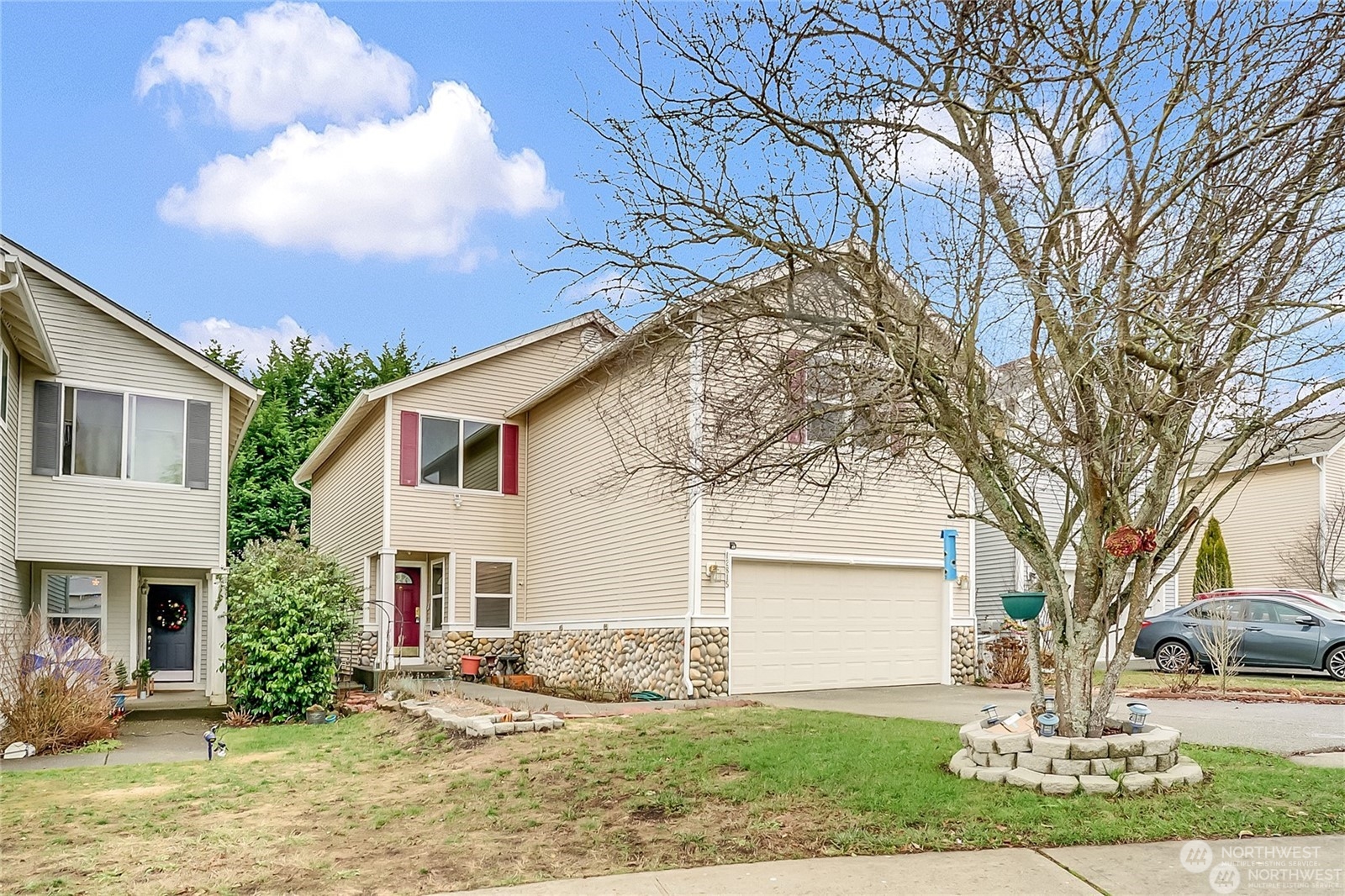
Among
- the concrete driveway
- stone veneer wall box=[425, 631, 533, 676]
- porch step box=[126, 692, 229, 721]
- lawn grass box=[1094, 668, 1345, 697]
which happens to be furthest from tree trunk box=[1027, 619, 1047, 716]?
stone veneer wall box=[425, 631, 533, 676]

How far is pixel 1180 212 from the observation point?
685cm

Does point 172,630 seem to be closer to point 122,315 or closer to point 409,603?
point 409,603

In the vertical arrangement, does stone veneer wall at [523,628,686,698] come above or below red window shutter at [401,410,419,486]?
below

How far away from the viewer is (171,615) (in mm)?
18484

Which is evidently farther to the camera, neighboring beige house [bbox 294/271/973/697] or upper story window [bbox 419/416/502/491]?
upper story window [bbox 419/416/502/491]

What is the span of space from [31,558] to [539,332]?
9.81 m

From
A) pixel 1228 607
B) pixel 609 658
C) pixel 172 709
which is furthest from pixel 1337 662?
pixel 172 709

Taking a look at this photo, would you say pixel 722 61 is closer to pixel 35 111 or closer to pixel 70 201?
pixel 35 111

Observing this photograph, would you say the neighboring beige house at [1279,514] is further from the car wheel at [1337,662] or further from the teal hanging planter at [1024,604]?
the teal hanging planter at [1024,604]

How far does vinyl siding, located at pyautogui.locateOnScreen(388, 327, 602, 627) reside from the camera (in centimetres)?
1858

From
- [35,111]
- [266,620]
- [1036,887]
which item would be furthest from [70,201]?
[1036,887]

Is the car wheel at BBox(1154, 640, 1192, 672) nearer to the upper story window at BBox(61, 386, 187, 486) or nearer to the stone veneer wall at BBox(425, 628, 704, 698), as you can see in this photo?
the stone veneer wall at BBox(425, 628, 704, 698)

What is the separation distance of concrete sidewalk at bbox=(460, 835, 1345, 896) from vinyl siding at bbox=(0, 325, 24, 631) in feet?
33.2

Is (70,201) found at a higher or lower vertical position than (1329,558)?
higher
